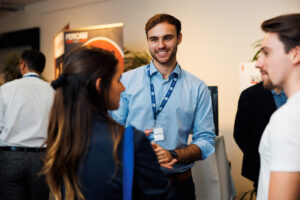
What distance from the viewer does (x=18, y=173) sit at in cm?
292

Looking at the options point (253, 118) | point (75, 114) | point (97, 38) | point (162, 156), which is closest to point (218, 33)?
point (97, 38)

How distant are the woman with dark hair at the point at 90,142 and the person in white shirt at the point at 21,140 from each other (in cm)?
197

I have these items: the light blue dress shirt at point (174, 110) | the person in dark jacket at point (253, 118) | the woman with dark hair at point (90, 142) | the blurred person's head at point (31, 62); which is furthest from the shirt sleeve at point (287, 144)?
the blurred person's head at point (31, 62)

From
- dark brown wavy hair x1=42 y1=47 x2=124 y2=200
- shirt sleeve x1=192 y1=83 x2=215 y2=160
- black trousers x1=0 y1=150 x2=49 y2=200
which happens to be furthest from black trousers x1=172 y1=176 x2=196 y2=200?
black trousers x1=0 y1=150 x2=49 y2=200

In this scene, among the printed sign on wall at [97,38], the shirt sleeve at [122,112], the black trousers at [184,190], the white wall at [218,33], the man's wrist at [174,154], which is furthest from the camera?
the white wall at [218,33]

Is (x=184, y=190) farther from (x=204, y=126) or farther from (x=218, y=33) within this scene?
(x=218, y=33)

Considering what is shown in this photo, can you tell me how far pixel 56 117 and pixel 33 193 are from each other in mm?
2187

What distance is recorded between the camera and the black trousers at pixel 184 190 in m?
1.91

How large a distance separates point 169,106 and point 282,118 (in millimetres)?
953

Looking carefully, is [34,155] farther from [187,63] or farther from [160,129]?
[187,63]

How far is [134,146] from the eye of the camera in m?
1.04

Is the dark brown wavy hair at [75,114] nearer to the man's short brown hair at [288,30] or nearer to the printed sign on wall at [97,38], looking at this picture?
the man's short brown hair at [288,30]

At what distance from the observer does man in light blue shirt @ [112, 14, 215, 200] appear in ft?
6.38

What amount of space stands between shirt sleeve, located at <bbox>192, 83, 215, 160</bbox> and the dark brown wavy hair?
3.31 feet
